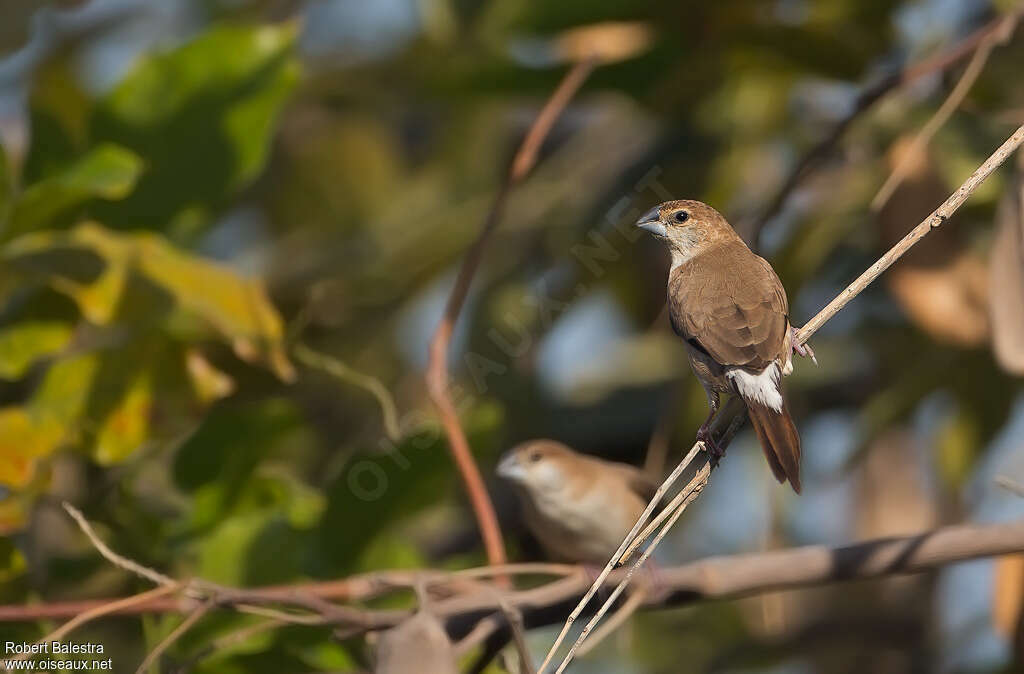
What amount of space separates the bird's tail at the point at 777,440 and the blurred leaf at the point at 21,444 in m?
1.55

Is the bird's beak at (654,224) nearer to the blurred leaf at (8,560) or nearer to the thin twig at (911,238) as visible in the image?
the thin twig at (911,238)

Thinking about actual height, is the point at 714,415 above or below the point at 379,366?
above

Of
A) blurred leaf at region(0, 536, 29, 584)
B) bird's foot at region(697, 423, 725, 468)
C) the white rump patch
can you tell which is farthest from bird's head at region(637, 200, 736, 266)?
blurred leaf at region(0, 536, 29, 584)

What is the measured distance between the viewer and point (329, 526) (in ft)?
9.66

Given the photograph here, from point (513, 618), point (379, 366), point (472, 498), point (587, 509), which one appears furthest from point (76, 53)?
point (513, 618)

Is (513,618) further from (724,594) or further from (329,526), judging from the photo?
(329,526)

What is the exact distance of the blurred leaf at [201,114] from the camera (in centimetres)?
320

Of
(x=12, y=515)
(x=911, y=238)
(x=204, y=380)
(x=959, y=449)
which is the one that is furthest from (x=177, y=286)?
(x=959, y=449)

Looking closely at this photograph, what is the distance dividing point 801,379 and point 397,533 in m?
1.62

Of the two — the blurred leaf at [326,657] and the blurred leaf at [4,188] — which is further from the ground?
the blurred leaf at [4,188]

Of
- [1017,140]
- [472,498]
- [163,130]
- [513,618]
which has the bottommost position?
[472,498]

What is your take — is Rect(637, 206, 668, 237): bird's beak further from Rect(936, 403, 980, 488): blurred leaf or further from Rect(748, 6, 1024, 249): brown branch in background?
Rect(936, 403, 980, 488): blurred leaf

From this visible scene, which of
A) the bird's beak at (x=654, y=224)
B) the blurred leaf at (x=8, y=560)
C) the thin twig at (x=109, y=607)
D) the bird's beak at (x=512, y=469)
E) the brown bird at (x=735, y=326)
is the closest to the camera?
the thin twig at (x=109, y=607)

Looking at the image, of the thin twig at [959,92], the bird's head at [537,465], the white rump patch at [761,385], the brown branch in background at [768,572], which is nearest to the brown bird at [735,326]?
the white rump patch at [761,385]
